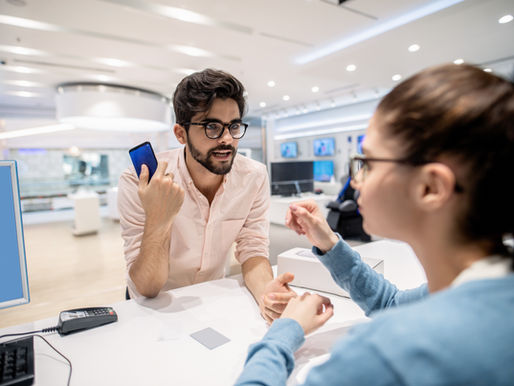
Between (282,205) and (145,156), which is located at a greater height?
(145,156)

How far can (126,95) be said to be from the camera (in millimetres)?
6676

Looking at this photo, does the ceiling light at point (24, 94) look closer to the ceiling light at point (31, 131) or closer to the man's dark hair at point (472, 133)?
the ceiling light at point (31, 131)

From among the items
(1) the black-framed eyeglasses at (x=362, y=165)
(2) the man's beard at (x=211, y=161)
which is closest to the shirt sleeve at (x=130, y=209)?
(2) the man's beard at (x=211, y=161)

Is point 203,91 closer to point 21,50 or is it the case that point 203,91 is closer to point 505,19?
point 505,19

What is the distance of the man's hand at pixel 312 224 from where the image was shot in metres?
0.91

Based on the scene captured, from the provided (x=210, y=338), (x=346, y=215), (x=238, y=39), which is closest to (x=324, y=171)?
(x=346, y=215)

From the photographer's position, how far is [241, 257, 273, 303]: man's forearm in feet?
3.84

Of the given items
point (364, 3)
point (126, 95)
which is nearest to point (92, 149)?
point (126, 95)

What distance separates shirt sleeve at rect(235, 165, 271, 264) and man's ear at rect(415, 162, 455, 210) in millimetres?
997

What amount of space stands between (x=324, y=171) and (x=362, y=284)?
24.1 feet

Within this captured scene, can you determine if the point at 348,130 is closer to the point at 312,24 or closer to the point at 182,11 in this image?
the point at 312,24

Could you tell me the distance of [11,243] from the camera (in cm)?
84

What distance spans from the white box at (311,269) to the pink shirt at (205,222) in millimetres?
160

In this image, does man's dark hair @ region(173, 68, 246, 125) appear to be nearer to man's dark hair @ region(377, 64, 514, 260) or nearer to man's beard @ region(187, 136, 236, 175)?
man's beard @ region(187, 136, 236, 175)
